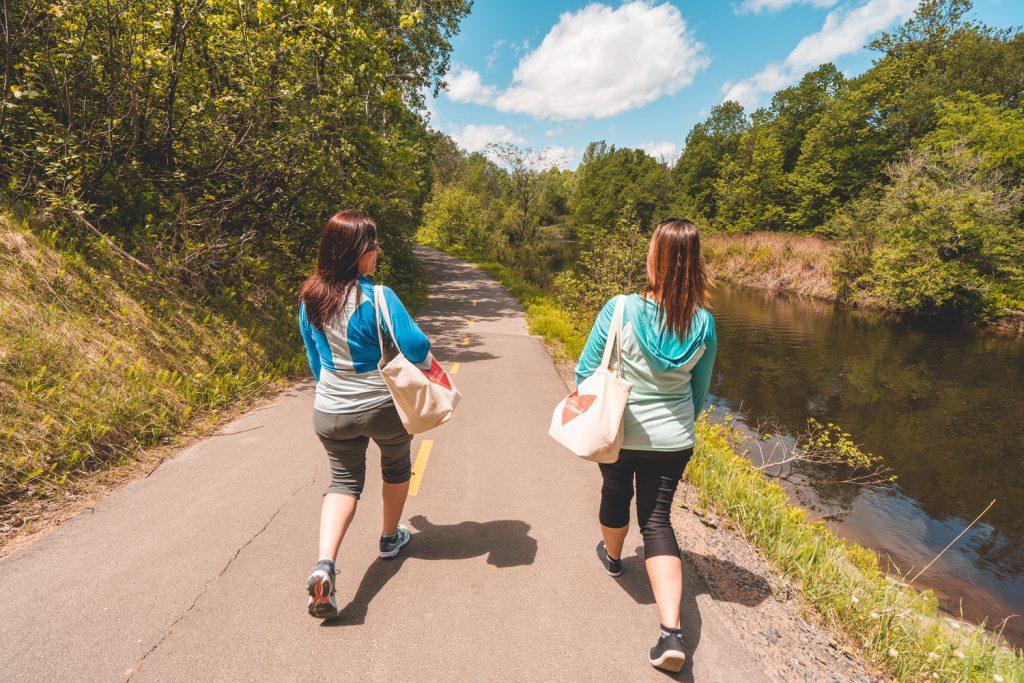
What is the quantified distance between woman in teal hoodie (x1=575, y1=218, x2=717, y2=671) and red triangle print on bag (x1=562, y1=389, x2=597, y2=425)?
0.17 m

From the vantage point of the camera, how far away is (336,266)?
236 centimetres

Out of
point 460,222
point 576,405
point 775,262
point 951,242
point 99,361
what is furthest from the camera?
point 460,222

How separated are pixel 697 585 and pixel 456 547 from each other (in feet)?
5.17

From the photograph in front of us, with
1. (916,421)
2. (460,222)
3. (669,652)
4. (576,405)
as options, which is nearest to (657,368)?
(576,405)

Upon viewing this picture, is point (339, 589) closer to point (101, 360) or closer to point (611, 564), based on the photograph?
point (611, 564)

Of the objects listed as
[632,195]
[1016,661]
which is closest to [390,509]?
[1016,661]

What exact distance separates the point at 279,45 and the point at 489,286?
1353cm

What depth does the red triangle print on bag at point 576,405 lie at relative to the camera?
229 centimetres

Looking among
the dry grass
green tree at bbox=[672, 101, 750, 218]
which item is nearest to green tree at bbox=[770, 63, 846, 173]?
green tree at bbox=[672, 101, 750, 218]

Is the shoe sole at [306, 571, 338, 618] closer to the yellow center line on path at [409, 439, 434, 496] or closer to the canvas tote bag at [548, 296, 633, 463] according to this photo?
the canvas tote bag at [548, 296, 633, 463]

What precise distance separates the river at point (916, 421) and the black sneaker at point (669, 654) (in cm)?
433

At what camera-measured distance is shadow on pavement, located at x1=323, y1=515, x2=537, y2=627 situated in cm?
278

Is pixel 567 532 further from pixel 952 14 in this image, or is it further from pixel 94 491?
pixel 952 14

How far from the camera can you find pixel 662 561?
228 centimetres
